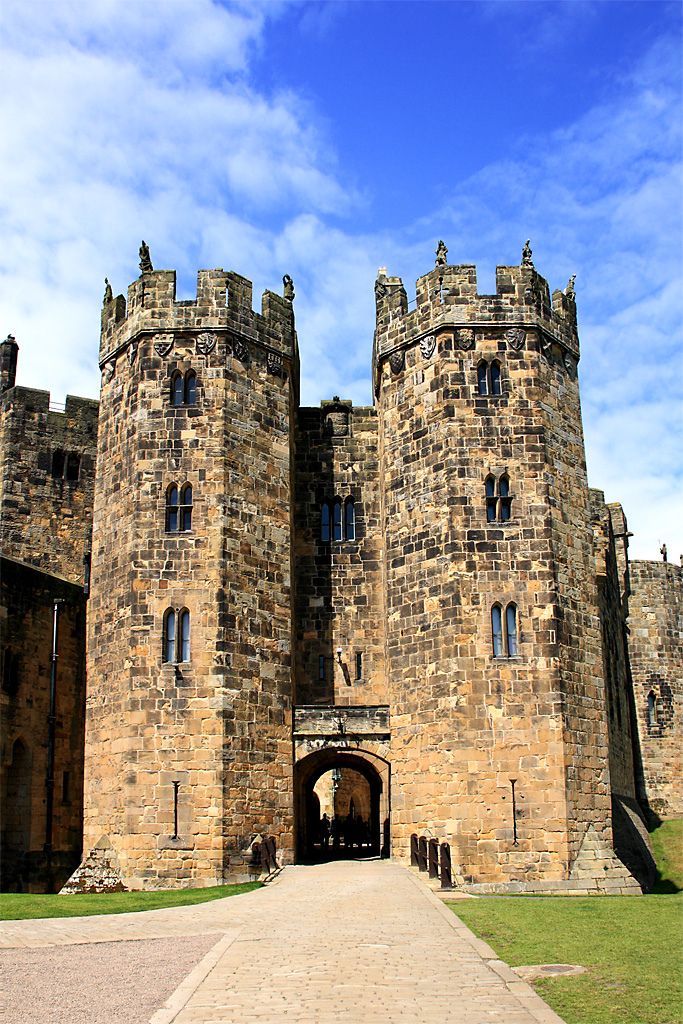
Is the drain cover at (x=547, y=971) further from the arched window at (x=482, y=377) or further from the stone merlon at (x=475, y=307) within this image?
the stone merlon at (x=475, y=307)

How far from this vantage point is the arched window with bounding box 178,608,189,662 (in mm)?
25562

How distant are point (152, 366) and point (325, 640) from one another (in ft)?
28.6

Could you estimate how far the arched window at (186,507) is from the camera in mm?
26625

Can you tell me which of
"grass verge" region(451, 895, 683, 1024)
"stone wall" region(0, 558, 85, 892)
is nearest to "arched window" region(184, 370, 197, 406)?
"stone wall" region(0, 558, 85, 892)

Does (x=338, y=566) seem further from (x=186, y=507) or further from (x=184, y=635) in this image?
(x=184, y=635)

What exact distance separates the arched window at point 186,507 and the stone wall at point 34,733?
18.0ft

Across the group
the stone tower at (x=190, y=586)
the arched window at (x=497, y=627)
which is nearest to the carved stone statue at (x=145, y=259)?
the stone tower at (x=190, y=586)

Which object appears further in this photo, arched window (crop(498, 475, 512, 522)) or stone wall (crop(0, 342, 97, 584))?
stone wall (crop(0, 342, 97, 584))

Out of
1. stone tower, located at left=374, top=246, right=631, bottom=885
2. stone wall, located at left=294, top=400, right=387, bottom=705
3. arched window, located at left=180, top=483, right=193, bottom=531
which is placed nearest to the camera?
stone tower, located at left=374, top=246, right=631, bottom=885

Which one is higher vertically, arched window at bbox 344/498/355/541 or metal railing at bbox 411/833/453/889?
arched window at bbox 344/498/355/541

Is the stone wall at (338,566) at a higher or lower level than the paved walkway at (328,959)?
higher

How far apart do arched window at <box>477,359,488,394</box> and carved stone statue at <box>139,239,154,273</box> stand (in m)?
9.17

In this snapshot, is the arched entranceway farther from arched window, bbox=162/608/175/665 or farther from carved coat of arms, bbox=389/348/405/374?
carved coat of arms, bbox=389/348/405/374

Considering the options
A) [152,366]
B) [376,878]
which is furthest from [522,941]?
[152,366]
